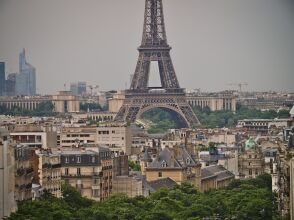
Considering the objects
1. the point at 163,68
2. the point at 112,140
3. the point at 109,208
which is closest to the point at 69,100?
the point at 163,68

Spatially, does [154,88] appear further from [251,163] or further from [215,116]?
[251,163]

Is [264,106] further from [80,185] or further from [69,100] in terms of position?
[80,185]

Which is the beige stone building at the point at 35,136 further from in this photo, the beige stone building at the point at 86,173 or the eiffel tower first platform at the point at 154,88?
the eiffel tower first platform at the point at 154,88

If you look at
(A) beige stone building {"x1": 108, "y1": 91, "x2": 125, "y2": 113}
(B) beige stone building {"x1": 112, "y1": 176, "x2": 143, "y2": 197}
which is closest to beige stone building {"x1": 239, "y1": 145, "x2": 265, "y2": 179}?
(B) beige stone building {"x1": 112, "y1": 176, "x2": 143, "y2": 197}

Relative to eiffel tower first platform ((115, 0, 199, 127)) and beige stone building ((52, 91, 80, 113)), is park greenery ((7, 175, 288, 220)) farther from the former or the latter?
beige stone building ((52, 91, 80, 113))

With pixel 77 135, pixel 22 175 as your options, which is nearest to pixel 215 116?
pixel 77 135

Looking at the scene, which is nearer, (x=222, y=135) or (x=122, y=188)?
(x=122, y=188)
